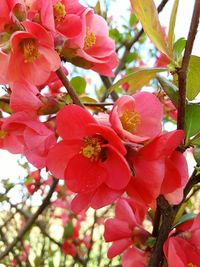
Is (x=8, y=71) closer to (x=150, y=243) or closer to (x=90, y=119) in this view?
(x=90, y=119)

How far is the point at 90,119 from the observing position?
0.60 m

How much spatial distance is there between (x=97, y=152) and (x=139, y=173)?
0.07 m

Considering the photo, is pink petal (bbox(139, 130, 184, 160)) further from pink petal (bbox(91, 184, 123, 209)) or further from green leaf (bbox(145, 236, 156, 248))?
green leaf (bbox(145, 236, 156, 248))

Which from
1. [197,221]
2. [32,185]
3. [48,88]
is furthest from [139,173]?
[32,185]

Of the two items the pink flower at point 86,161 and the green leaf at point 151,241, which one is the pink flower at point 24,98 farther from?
the green leaf at point 151,241

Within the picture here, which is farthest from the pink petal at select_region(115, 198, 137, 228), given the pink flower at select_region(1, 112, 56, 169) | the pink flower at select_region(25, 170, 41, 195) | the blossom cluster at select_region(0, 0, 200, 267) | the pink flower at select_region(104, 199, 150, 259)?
the pink flower at select_region(25, 170, 41, 195)

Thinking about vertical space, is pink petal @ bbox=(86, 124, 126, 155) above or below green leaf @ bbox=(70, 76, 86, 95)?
above

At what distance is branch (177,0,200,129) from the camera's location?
1.88ft

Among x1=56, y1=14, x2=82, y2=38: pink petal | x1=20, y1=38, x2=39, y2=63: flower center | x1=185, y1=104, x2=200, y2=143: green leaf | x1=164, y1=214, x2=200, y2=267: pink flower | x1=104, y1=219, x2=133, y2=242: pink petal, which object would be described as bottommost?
x1=104, y1=219, x2=133, y2=242: pink petal

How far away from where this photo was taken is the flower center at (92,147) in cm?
63

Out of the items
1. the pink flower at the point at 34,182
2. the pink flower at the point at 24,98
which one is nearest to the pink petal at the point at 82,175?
the pink flower at the point at 24,98

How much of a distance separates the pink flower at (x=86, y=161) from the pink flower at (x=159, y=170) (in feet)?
0.08

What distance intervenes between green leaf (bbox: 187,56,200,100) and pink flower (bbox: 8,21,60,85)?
19 cm

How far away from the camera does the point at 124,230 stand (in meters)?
0.83
